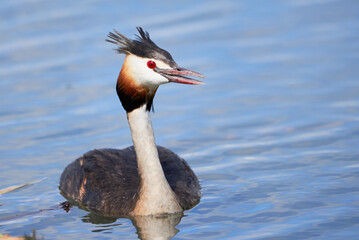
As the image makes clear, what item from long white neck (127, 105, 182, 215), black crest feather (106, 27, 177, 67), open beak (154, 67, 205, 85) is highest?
black crest feather (106, 27, 177, 67)

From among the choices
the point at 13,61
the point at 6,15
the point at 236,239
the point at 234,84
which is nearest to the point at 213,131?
the point at 234,84

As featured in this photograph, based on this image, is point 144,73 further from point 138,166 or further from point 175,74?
point 138,166

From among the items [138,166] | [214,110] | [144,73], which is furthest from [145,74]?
[214,110]

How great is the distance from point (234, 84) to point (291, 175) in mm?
3529

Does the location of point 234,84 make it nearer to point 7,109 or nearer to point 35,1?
point 7,109

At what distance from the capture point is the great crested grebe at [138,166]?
9.68 meters

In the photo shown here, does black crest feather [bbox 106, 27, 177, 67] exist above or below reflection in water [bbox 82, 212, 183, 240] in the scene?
above

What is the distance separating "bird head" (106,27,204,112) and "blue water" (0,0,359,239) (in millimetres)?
1492

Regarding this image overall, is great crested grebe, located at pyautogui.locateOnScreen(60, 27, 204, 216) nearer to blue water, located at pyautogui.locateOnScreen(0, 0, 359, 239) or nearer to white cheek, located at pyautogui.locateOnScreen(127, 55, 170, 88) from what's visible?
white cheek, located at pyautogui.locateOnScreen(127, 55, 170, 88)

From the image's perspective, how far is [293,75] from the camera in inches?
572

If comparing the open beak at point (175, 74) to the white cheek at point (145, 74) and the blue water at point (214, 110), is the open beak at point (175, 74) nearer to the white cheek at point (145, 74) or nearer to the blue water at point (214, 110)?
the white cheek at point (145, 74)

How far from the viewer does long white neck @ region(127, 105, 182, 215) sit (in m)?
9.99

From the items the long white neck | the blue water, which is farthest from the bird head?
the blue water

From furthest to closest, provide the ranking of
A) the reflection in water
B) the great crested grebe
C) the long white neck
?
1. the long white neck
2. the great crested grebe
3. the reflection in water
